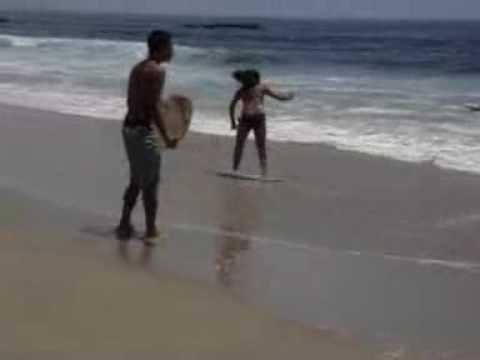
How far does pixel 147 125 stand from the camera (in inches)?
309

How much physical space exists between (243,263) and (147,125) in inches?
49.6

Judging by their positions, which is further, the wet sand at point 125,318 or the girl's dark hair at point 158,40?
the girl's dark hair at point 158,40

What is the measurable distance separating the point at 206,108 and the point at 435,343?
44.4 feet

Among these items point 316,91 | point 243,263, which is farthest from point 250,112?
point 316,91

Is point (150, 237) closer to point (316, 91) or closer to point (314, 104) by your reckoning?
point (314, 104)

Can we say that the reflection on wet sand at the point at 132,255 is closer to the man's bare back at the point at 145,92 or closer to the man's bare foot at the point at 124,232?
the man's bare foot at the point at 124,232

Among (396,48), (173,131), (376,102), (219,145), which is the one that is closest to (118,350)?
(173,131)

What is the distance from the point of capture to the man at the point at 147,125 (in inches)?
304

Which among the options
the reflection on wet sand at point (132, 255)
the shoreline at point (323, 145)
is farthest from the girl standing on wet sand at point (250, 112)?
the reflection on wet sand at point (132, 255)

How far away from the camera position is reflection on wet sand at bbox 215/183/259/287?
7.12m

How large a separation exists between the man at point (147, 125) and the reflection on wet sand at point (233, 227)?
0.56m

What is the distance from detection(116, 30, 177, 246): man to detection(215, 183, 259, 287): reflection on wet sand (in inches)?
22.0

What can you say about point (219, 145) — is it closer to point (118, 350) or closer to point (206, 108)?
point (206, 108)

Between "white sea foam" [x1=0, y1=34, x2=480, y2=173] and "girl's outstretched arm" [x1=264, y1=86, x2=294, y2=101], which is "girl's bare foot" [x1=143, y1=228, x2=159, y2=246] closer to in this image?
"girl's outstretched arm" [x1=264, y1=86, x2=294, y2=101]
